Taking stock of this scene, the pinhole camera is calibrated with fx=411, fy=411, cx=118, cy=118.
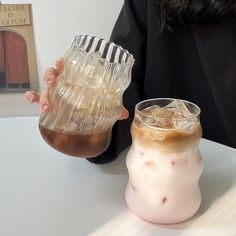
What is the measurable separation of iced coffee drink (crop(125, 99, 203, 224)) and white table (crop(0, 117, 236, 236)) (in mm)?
19

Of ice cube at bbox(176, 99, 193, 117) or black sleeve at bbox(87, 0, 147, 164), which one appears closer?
ice cube at bbox(176, 99, 193, 117)

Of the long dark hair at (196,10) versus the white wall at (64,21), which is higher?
the long dark hair at (196,10)

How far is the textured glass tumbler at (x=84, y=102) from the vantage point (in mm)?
517

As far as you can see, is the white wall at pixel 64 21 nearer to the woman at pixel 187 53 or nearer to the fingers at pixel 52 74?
the woman at pixel 187 53

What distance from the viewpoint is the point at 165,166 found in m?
0.49

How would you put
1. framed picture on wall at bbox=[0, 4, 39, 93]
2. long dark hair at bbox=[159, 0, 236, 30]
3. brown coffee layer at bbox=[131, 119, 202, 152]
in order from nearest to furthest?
brown coffee layer at bbox=[131, 119, 202, 152] → long dark hair at bbox=[159, 0, 236, 30] → framed picture on wall at bbox=[0, 4, 39, 93]

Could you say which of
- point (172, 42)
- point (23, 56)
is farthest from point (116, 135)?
point (23, 56)

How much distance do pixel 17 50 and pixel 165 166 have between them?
67 centimetres

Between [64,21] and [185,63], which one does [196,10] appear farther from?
[64,21]

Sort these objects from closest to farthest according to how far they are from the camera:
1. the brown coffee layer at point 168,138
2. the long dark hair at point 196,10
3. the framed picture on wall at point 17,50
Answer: the brown coffee layer at point 168,138
the long dark hair at point 196,10
the framed picture on wall at point 17,50

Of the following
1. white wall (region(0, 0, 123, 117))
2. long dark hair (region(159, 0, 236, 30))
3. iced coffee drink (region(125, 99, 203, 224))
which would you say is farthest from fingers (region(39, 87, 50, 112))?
white wall (region(0, 0, 123, 117))

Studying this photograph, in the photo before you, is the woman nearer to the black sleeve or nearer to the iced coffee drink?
the black sleeve

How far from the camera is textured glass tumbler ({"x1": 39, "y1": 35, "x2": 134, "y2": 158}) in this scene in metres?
0.52

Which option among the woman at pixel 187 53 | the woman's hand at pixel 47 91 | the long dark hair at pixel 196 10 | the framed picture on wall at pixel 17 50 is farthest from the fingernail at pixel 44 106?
the framed picture on wall at pixel 17 50
